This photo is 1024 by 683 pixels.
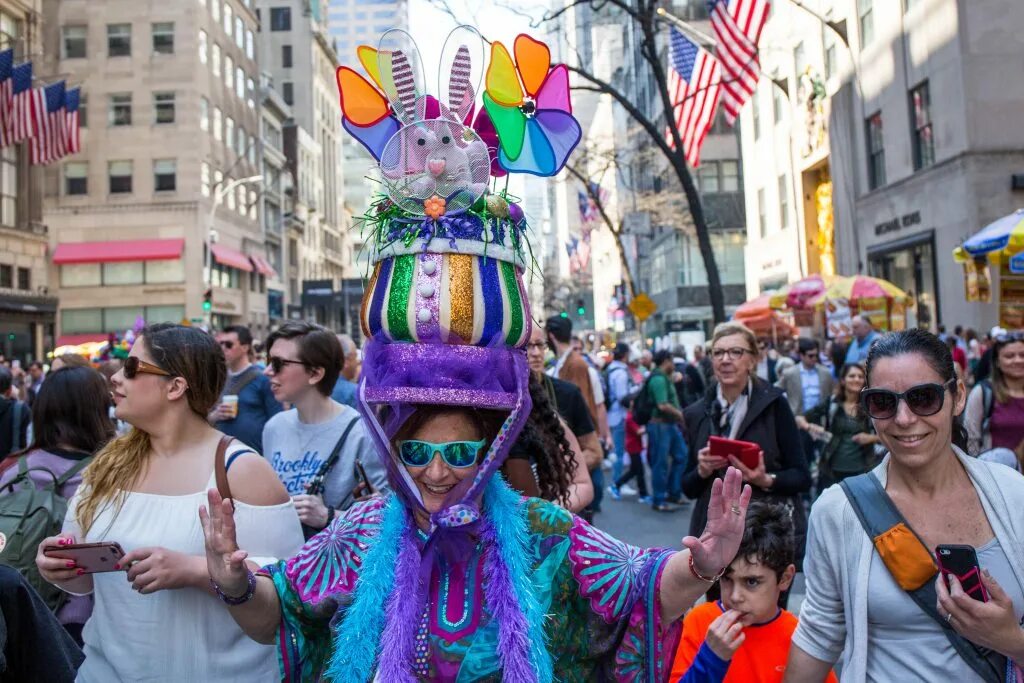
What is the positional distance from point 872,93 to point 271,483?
82.5 feet

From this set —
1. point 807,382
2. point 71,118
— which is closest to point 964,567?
point 807,382

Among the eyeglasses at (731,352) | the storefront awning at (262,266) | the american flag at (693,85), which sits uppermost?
the storefront awning at (262,266)

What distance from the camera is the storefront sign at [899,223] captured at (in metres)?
22.5

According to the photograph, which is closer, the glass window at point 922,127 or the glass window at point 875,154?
the glass window at point 922,127

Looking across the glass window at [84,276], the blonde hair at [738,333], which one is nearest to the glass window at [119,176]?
the glass window at [84,276]

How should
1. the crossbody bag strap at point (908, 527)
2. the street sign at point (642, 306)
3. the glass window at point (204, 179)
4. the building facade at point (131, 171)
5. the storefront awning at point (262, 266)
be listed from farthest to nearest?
the storefront awning at point (262, 266) < the glass window at point (204, 179) < the building facade at point (131, 171) < the street sign at point (642, 306) < the crossbody bag strap at point (908, 527)

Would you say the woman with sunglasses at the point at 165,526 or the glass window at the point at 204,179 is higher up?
the glass window at the point at 204,179

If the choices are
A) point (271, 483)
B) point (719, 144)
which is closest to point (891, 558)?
point (271, 483)

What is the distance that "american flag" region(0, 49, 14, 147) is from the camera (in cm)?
2497

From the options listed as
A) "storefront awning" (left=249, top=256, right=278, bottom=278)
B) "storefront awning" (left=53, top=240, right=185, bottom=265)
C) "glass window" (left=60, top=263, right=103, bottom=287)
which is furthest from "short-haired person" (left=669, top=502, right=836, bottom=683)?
"storefront awning" (left=249, top=256, right=278, bottom=278)

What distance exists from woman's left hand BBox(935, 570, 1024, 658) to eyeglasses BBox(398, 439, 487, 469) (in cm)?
134

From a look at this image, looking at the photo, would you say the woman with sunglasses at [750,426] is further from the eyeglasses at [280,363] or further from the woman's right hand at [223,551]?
the woman's right hand at [223,551]

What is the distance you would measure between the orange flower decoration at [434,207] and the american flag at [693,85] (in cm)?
1348

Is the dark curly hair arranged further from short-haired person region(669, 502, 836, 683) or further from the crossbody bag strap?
the crossbody bag strap
